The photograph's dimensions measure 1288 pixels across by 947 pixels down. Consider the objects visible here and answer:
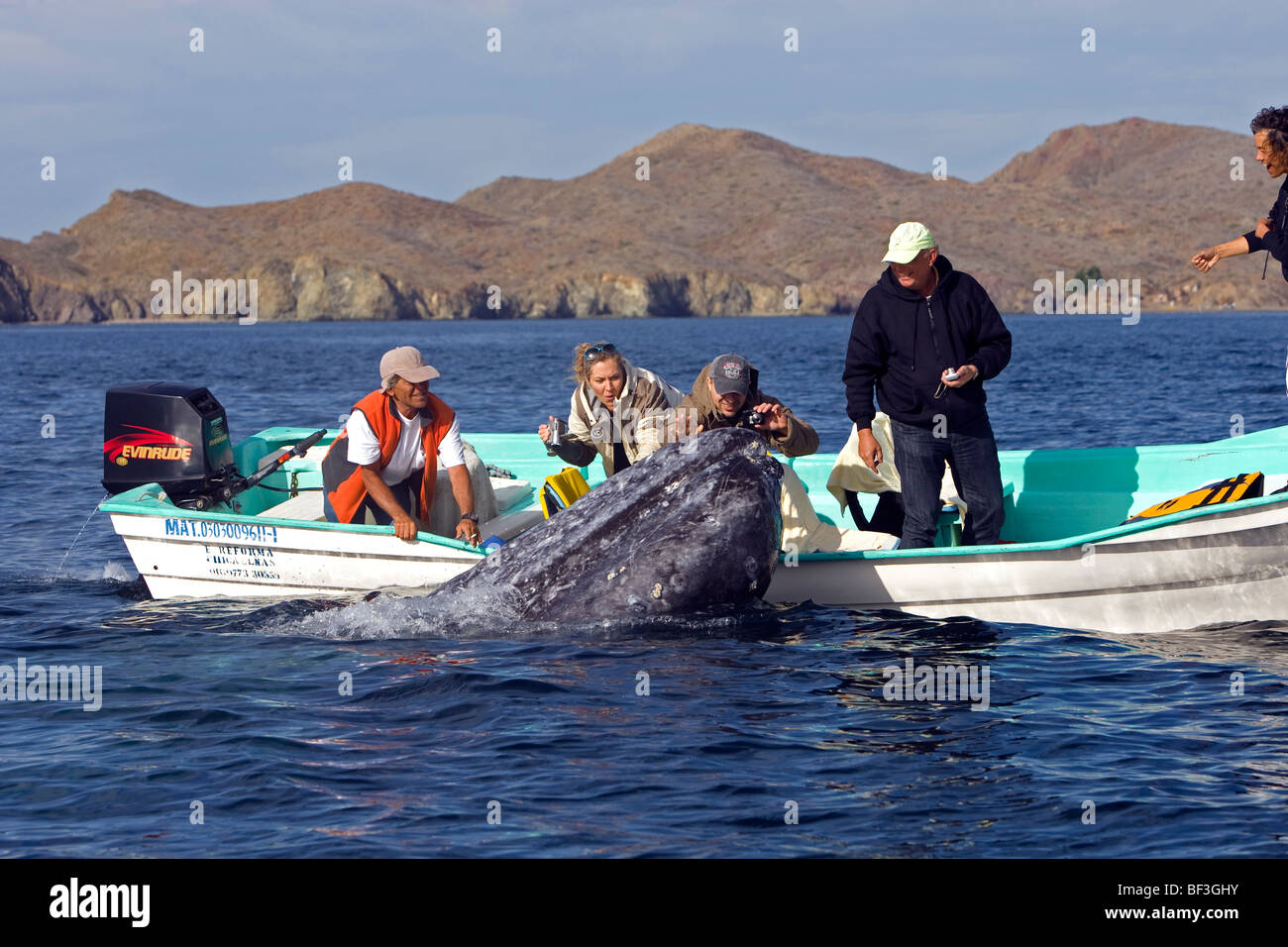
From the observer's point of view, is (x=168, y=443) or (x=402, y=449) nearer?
(x=402, y=449)

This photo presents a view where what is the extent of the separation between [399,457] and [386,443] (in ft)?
0.68

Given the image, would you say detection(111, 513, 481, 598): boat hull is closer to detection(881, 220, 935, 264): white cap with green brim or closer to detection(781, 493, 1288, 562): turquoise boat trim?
detection(781, 493, 1288, 562): turquoise boat trim

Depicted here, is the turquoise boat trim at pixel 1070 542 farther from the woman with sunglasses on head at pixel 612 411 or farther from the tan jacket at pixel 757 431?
the woman with sunglasses on head at pixel 612 411

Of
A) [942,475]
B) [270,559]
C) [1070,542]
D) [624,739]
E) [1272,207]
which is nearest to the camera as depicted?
[624,739]

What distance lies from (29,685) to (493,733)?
10.7 feet

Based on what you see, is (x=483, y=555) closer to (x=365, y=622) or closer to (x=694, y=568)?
(x=365, y=622)

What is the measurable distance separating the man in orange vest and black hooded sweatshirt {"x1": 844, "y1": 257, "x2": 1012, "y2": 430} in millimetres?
3020

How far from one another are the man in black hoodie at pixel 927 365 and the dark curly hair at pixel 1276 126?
6.11ft

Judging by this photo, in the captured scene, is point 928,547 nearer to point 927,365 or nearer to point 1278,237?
point 927,365

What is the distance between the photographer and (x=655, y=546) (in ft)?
29.5

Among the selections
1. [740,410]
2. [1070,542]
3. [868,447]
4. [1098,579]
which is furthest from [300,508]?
[1098,579]

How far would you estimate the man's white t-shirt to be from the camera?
9664 mm

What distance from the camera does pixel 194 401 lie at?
1116cm

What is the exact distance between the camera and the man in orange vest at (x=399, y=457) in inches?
380
